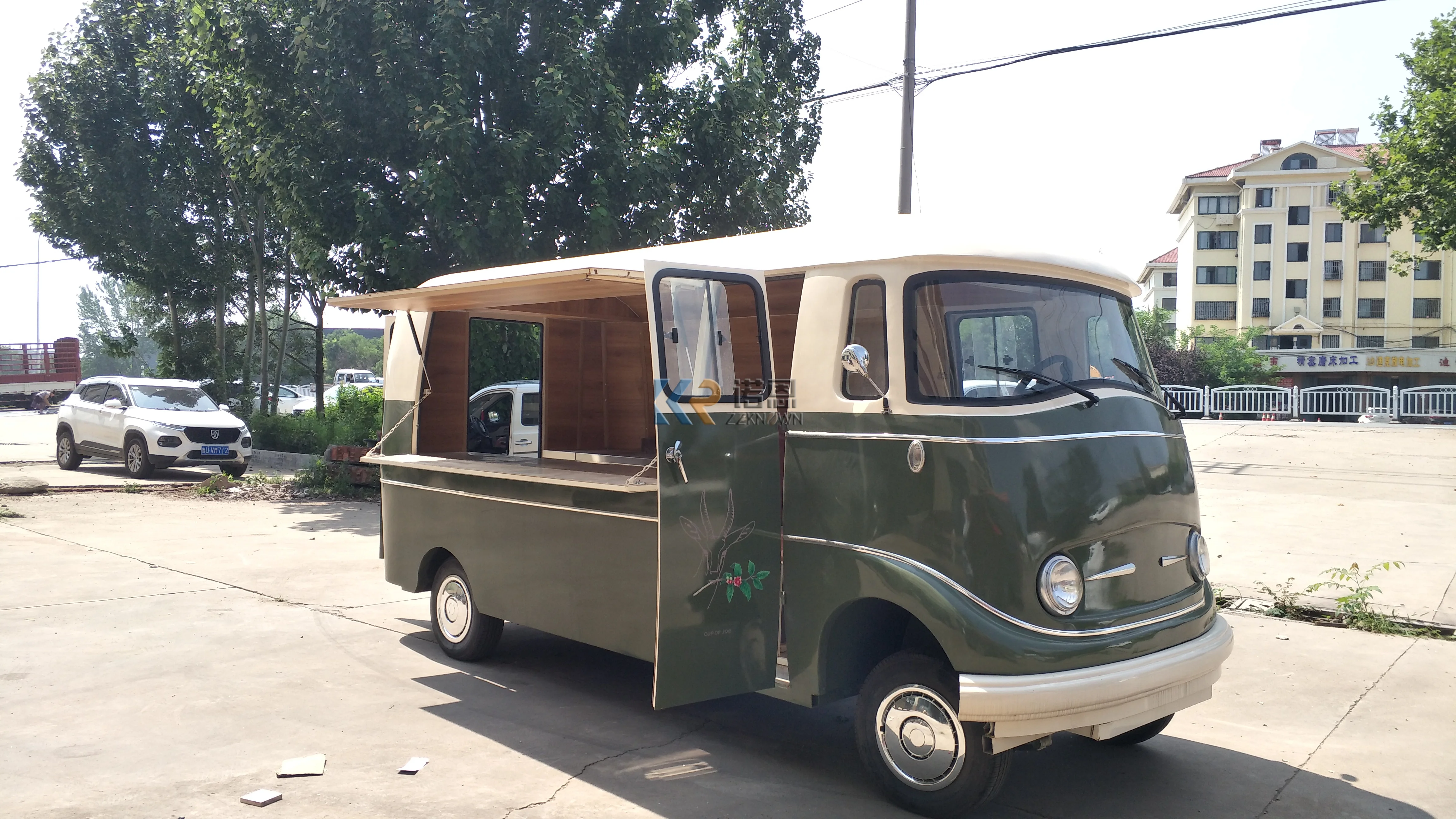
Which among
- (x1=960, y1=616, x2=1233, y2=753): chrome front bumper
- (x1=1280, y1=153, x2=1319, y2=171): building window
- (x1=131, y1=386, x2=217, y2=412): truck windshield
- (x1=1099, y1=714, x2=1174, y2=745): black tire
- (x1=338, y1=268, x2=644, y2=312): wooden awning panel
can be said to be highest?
(x1=1280, y1=153, x2=1319, y2=171): building window

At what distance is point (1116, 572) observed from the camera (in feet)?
14.8

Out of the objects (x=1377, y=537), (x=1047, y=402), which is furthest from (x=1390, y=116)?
(x=1047, y=402)

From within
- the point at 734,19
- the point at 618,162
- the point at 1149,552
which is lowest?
the point at 1149,552

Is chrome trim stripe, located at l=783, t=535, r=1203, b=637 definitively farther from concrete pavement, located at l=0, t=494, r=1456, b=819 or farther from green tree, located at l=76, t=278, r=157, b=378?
green tree, located at l=76, t=278, r=157, b=378

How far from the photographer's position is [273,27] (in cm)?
1409

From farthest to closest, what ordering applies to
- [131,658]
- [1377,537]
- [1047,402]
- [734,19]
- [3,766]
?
[734,19]
[1377,537]
[131,658]
[3,766]
[1047,402]

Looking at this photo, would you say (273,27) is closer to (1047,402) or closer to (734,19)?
(734,19)

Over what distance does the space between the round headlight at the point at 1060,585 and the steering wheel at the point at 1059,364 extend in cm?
85

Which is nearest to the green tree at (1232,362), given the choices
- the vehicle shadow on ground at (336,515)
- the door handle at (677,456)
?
the vehicle shadow on ground at (336,515)

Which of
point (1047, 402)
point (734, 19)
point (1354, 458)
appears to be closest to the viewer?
point (1047, 402)

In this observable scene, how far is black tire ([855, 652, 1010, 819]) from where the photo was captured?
14.5 feet

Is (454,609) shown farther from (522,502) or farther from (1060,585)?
(1060,585)

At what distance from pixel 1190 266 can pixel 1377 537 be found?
72568 mm

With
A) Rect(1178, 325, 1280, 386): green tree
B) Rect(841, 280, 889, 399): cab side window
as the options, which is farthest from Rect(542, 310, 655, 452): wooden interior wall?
Rect(1178, 325, 1280, 386): green tree
